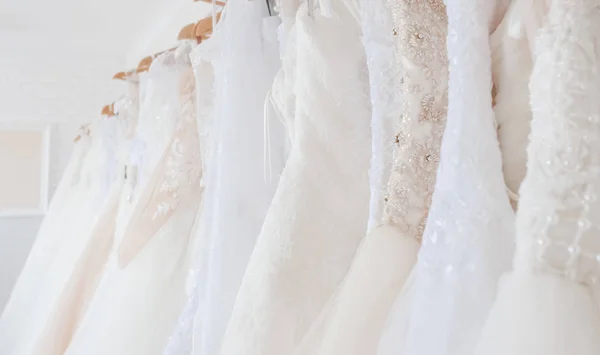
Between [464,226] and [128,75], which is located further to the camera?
[128,75]

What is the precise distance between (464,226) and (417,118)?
0.32 feet

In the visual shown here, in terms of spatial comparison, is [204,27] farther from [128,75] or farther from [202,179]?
[128,75]

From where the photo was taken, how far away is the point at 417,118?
379mm

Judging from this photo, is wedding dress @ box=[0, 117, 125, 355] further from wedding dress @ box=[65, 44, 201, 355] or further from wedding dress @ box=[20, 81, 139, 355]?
wedding dress @ box=[65, 44, 201, 355]

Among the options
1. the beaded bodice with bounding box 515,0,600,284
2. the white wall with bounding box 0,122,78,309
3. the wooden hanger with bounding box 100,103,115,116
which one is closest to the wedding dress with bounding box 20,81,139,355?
the wooden hanger with bounding box 100,103,115,116

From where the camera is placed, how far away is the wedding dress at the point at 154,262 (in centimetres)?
76

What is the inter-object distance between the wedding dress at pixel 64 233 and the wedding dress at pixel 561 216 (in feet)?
3.89

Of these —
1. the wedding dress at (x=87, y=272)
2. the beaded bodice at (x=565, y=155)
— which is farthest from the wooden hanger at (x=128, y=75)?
the beaded bodice at (x=565, y=155)

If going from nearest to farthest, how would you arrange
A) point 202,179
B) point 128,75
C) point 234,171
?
1. point 234,171
2. point 202,179
3. point 128,75

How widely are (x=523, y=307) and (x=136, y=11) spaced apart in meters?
1.79

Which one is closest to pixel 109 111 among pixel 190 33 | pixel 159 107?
pixel 159 107

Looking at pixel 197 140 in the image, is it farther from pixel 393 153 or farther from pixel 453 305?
pixel 453 305

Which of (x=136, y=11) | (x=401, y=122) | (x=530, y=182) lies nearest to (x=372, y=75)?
(x=401, y=122)

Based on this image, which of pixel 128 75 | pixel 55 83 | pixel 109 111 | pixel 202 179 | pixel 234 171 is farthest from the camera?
pixel 55 83
